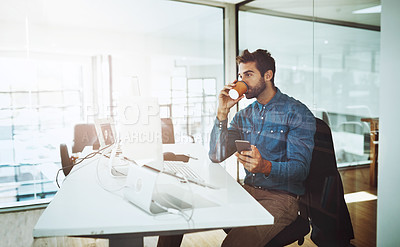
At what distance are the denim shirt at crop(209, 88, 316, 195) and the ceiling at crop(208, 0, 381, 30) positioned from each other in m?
0.67

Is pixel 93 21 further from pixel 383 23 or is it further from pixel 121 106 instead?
pixel 383 23

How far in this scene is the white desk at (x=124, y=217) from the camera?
3.49 feet

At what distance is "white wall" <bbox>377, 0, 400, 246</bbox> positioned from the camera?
1846 mm

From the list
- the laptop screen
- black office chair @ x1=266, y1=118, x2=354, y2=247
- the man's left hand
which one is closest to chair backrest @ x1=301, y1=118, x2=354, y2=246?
black office chair @ x1=266, y1=118, x2=354, y2=247

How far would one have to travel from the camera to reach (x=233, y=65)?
12.9 feet

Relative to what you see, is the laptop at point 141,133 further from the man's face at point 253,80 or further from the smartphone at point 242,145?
the man's face at point 253,80

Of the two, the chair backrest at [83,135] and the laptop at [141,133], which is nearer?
the laptop at [141,133]

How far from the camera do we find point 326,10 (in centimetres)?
244

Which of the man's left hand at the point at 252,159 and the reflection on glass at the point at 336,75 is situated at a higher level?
the reflection on glass at the point at 336,75

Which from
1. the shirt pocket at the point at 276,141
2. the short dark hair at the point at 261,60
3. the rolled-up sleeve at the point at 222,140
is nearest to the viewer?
the shirt pocket at the point at 276,141

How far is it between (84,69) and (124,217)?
2.66 meters

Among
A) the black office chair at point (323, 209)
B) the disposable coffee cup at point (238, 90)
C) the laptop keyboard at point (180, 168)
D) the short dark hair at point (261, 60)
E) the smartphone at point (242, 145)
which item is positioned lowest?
the black office chair at point (323, 209)

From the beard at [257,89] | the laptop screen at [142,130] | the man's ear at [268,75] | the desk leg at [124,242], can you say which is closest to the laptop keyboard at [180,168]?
the laptop screen at [142,130]

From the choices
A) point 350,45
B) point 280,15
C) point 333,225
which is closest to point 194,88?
point 280,15
